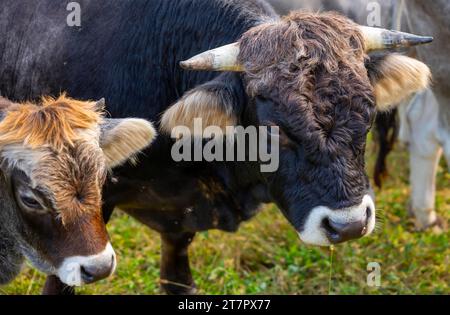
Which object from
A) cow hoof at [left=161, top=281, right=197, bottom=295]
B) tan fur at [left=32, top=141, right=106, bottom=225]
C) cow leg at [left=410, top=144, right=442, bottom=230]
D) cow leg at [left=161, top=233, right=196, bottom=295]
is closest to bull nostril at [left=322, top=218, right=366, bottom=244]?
tan fur at [left=32, top=141, right=106, bottom=225]

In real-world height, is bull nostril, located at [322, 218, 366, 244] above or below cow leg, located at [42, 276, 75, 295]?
above

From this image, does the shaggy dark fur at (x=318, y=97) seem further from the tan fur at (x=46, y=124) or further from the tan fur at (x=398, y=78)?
the tan fur at (x=46, y=124)

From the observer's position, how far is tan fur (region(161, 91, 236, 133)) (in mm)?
5727

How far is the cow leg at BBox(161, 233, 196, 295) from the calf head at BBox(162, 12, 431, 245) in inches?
69.4

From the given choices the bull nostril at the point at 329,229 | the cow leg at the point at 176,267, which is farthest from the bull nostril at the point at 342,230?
the cow leg at the point at 176,267

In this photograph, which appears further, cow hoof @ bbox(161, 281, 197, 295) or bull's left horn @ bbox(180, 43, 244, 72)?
cow hoof @ bbox(161, 281, 197, 295)

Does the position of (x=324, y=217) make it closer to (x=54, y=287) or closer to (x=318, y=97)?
(x=318, y=97)

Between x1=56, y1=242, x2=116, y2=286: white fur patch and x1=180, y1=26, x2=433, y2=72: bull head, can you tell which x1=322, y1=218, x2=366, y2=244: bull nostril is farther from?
x1=56, y1=242, x2=116, y2=286: white fur patch

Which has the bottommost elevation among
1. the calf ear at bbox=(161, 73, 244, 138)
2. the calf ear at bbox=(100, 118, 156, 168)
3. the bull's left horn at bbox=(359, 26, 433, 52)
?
the calf ear at bbox=(100, 118, 156, 168)

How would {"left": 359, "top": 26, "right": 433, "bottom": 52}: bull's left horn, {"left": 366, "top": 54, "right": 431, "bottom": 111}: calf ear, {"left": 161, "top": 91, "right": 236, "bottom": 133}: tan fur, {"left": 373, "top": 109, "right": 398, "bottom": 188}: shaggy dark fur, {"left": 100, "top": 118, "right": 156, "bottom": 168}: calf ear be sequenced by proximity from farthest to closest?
{"left": 373, "top": 109, "right": 398, "bottom": 188}: shaggy dark fur < {"left": 366, "top": 54, "right": 431, "bottom": 111}: calf ear < {"left": 359, "top": 26, "right": 433, "bottom": 52}: bull's left horn < {"left": 161, "top": 91, "right": 236, "bottom": 133}: tan fur < {"left": 100, "top": 118, "right": 156, "bottom": 168}: calf ear

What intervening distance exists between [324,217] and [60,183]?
5.06ft

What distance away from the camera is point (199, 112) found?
226 inches

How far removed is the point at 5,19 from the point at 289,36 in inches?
92.5
